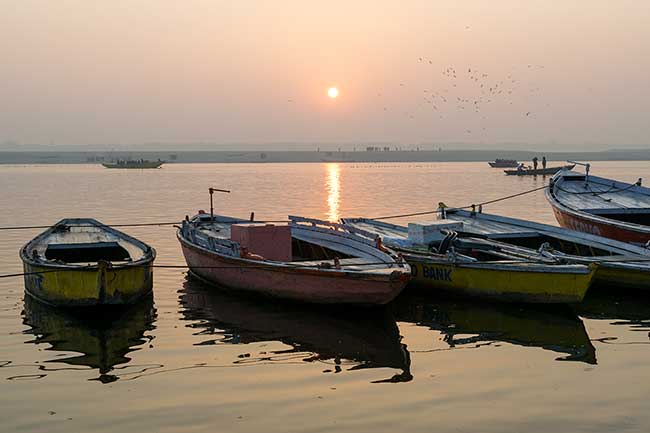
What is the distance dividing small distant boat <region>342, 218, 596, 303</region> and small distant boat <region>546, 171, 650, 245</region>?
4.99 metres

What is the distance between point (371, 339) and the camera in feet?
54.3

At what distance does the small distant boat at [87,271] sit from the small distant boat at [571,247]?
1028cm

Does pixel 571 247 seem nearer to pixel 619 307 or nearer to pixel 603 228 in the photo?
pixel 603 228

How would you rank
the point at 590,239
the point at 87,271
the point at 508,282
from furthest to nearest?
the point at 590,239
the point at 508,282
the point at 87,271

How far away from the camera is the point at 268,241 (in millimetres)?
21422

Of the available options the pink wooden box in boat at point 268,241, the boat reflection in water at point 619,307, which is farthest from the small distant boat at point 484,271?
the pink wooden box in boat at point 268,241

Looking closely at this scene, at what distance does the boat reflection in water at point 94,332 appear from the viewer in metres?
15.2

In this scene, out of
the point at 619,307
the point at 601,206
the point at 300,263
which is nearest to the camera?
the point at 300,263

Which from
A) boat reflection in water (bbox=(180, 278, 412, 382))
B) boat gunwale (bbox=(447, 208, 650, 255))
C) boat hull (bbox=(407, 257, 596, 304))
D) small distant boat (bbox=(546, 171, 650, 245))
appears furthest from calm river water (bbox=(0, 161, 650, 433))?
small distant boat (bbox=(546, 171, 650, 245))

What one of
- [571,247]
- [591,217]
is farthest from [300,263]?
[591,217]

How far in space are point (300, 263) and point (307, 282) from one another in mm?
580

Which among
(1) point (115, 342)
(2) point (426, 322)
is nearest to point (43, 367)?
(1) point (115, 342)

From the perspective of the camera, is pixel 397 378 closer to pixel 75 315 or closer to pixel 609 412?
pixel 609 412

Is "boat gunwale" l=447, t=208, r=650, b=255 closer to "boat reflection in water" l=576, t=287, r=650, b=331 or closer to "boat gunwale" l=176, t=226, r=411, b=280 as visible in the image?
"boat reflection in water" l=576, t=287, r=650, b=331
